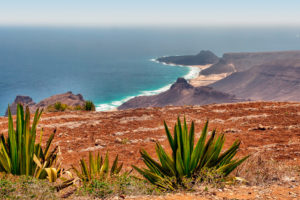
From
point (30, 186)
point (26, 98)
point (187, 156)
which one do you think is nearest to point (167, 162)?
point (187, 156)

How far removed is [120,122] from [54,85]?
390 ft

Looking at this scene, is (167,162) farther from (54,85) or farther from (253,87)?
(253,87)

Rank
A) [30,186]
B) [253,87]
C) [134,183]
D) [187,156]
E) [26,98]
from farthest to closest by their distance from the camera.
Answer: [253,87] < [26,98] < [187,156] < [134,183] < [30,186]

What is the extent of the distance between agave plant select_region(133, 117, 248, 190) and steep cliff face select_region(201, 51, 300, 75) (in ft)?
539

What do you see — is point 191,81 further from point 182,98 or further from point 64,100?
point 64,100

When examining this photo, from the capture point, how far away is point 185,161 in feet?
13.9

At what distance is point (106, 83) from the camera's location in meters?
134

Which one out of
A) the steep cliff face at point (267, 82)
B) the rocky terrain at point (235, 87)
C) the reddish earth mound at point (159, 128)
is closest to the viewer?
the reddish earth mound at point (159, 128)

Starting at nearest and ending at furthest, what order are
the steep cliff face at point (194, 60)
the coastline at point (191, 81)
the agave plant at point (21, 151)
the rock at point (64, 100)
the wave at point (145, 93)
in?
1. the agave plant at point (21, 151)
2. the rock at point (64, 100)
3. the wave at point (145, 93)
4. the coastline at point (191, 81)
5. the steep cliff face at point (194, 60)

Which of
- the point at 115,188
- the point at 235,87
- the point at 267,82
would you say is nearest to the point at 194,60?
the point at 235,87

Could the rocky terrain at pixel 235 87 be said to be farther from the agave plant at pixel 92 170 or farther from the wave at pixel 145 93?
the agave plant at pixel 92 170

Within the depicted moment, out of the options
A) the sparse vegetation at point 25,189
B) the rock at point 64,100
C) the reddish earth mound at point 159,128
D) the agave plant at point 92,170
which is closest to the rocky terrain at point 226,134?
the reddish earth mound at point 159,128

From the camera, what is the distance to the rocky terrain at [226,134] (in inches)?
162

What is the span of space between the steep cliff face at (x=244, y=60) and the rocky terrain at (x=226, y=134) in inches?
6144
